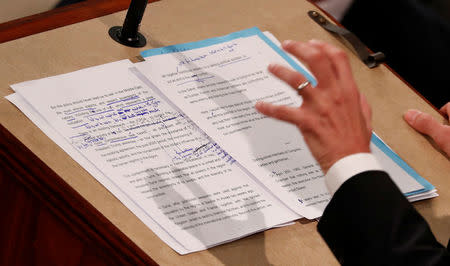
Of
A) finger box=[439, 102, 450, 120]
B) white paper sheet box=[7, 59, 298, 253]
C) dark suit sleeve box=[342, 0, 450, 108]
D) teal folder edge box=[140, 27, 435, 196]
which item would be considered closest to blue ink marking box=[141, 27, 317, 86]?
teal folder edge box=[140, 27, 435, 196]

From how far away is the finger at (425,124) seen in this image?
1319 millimetres

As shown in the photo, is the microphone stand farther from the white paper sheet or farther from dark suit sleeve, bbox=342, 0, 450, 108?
dark suit sleeve, bbox=342, 0, 450, 108

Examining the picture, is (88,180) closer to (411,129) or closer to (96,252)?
(96,252)

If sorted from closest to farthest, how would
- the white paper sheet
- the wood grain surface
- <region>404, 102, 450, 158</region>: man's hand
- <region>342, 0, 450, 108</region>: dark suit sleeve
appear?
the white paper sheet
the wood grain surface
<region>404, 102, 450, 158</region>: man's hand
<region>342, 0, 450, 108</region>: dark suit sleeve

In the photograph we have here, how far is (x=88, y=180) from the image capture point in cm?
97

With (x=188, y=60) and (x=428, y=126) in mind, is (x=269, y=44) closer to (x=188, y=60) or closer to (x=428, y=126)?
(x=188, y=60)

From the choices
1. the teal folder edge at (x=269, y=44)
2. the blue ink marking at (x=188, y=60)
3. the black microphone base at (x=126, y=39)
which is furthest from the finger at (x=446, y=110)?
the black microphone base at (x=126, y=39)

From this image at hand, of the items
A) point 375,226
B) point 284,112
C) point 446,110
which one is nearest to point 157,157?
point 284,112

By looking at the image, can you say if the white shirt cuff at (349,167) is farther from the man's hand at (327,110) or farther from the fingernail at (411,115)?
the fingernail at (411,115)

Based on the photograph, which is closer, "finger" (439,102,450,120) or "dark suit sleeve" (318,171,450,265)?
"dark suit sleeve" (318,171,450,265)

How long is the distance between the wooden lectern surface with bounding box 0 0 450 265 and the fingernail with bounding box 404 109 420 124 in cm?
1

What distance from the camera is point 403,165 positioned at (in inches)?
47.7

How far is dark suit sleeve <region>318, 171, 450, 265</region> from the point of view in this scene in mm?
867

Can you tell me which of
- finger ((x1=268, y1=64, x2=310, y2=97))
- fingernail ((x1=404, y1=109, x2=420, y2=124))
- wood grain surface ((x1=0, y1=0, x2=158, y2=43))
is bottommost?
fingernail ((x1=404, y1=109, x2=420, y2=124))
